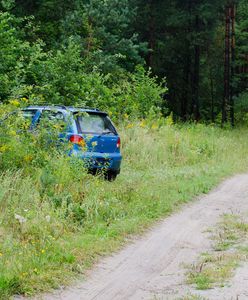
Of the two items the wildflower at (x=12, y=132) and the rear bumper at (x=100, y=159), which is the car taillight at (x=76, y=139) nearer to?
the rear bumper at (x=100, y=159)

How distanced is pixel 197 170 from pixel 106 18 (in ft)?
44.5

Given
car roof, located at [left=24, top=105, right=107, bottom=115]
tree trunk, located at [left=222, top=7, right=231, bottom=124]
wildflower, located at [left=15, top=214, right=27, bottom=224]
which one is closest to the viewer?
wildflower, located at [left=15, top=214, right=27, bottom=224]

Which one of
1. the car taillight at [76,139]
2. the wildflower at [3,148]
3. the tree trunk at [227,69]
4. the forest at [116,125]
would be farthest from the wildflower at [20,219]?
the tree trunk at [227,69]

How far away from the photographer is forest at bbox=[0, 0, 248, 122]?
763 inches

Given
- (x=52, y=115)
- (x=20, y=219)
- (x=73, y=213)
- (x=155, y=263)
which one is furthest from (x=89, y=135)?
(x=155, y=263)

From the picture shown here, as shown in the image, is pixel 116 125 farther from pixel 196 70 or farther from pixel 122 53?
pixel 196 70

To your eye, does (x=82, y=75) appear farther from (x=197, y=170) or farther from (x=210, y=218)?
(x=210, y=218)

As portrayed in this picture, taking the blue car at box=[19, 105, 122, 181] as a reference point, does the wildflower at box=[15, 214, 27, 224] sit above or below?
below

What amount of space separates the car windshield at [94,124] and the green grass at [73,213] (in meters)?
1.29

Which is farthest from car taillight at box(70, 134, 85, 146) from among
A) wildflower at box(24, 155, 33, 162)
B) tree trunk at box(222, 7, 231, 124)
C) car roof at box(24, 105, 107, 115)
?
tree trunk at box(222, 7, 231, 124)

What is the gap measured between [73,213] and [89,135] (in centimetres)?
356

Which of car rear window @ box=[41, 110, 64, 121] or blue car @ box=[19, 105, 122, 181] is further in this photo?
blue car @ box=[19, 105, 122, 181]

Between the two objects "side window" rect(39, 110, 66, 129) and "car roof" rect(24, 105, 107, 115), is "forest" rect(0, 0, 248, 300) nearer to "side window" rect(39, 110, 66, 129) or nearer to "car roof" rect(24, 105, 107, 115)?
"side window" rect(39, 110, 66, 129)

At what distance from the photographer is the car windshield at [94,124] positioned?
1175 cm
